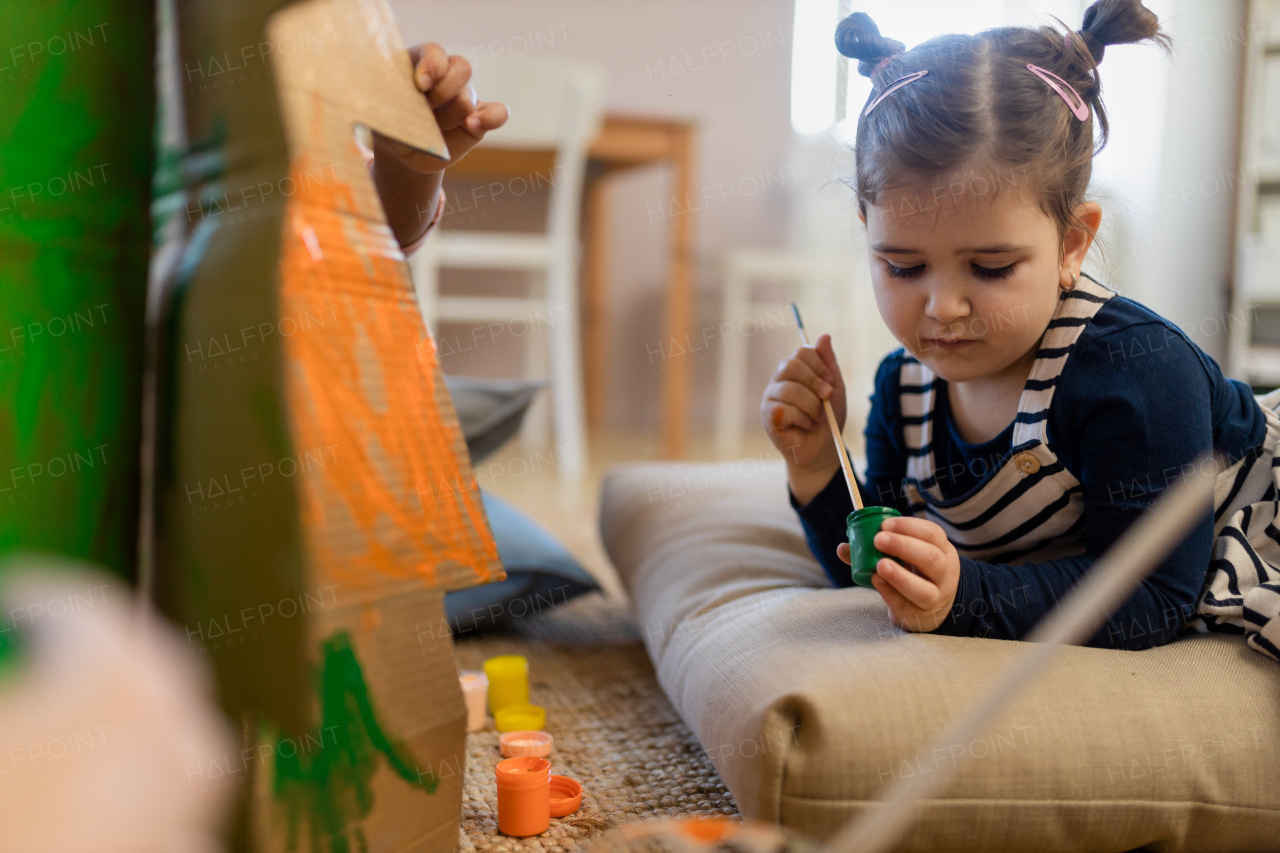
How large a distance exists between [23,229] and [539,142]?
70.3 inches

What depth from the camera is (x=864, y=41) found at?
819mm

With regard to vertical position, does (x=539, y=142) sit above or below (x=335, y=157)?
above

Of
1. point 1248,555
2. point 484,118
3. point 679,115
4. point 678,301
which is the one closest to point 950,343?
point 1248,555

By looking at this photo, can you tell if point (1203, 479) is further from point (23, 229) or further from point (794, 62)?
point (794, 62)

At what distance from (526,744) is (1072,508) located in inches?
17.8

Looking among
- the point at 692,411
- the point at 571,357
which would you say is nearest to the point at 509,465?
the point at 571,357

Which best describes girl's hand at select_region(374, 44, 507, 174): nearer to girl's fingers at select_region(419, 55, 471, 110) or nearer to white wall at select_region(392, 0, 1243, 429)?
girl's fingers at select_region(419, 55, 471, 110)

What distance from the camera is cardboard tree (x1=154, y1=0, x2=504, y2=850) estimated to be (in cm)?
45

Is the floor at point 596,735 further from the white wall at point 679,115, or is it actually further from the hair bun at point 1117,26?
the white wall at point 679,115

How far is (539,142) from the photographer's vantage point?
2195 mm

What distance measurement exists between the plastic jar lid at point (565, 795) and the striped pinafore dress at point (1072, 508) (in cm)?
37

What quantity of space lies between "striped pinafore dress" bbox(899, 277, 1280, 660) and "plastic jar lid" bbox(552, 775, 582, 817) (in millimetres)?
372

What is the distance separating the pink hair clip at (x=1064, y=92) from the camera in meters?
0.73

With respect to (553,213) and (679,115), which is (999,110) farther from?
(679,115)
